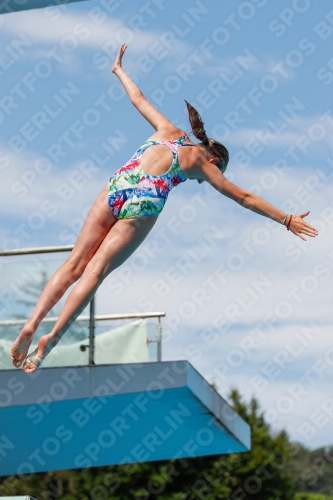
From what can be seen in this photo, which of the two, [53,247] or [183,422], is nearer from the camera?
[53,247]

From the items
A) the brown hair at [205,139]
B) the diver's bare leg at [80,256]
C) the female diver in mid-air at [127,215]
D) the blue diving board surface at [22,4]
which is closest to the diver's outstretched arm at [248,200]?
the female diver in mid-air at [127,215]

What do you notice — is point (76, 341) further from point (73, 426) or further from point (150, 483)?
point (150, 483)

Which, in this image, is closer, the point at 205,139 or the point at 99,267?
the point at 99,267

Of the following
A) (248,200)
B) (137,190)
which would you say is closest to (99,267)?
(137,190)

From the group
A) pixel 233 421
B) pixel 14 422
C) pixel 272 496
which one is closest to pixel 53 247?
pixel 14 422

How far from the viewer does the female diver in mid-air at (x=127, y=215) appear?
20.5ft

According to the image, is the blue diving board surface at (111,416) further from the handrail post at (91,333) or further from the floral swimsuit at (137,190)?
the floral swimsuit at (137,190)

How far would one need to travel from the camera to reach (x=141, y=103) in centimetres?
691

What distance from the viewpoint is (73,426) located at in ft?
36.3

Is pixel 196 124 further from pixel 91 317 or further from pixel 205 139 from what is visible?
pixel 91 317

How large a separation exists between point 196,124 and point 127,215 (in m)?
0.92

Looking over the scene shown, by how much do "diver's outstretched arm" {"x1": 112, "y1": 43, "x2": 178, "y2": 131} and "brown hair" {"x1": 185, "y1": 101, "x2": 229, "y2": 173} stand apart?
0.51ft

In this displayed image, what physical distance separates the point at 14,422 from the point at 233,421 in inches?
112

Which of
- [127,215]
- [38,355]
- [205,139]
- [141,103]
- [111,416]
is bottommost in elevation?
[111,416]
